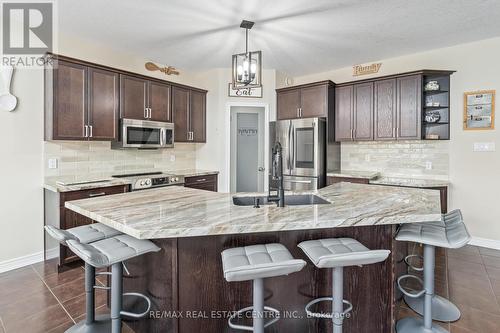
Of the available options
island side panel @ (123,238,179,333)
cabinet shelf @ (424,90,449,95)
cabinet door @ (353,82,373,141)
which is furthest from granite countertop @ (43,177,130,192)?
cabinet shelf @ (424,90,449,95)

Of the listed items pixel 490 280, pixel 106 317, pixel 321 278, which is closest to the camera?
pixel 321 278

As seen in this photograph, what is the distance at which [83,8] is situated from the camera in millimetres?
2957

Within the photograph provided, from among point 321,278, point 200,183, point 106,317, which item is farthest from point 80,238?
point 200,183

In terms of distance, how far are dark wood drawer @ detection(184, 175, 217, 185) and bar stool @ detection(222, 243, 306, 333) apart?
3050 millimetres

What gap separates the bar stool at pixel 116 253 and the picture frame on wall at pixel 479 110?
4.25 m

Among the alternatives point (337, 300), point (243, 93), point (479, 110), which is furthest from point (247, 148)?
point (337, 300)

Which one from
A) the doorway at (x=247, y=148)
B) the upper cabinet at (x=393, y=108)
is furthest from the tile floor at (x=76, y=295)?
the doorway at (x=247, y=148)

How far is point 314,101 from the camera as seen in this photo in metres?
4.88

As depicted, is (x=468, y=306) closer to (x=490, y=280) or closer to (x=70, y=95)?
(x=490, y=280)

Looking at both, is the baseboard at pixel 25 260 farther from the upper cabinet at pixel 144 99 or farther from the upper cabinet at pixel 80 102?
the upper cabinet at pixel 144 99

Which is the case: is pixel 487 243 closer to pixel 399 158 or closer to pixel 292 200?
pixel 399 158

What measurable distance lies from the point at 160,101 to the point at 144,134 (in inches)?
23.9

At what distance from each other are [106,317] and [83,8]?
9.47ft

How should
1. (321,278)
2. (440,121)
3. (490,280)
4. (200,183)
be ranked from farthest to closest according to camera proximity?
(200,183) → (440,121) → (490,280) → (321,278)
